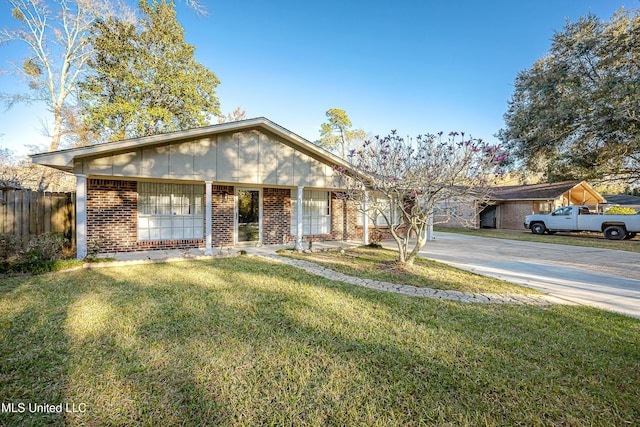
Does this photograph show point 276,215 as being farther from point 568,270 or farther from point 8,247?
point 568,270

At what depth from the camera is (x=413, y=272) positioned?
691cm

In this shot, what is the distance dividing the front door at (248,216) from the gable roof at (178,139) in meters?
2.54

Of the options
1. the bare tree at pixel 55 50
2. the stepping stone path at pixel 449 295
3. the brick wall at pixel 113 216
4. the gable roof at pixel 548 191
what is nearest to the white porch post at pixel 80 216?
the brick wall at pixel 113 216

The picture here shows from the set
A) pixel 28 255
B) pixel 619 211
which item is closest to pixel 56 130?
pixel 28 255

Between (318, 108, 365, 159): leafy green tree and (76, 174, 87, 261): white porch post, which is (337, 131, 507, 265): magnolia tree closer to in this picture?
(76, 174, 87, 261): white porch post

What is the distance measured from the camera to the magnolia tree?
670 cm

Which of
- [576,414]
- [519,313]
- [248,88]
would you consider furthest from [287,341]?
[248,88]

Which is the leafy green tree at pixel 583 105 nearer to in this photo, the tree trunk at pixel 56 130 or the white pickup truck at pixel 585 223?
the white pickup truck at pixel 585 223

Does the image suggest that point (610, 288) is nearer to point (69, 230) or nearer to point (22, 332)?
point (22, 332)

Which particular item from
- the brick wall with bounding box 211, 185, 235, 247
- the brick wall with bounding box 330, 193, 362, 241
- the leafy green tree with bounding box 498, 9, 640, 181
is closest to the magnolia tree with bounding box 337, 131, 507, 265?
the brick wall with bounding box 330, 193, 362, 241

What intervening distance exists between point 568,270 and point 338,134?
86.1 feet

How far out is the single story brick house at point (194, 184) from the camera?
7.57 m

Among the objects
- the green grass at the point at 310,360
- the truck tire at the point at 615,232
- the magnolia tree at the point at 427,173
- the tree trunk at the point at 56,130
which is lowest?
the green grass at the point at 310,360

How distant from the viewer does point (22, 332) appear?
355cm
